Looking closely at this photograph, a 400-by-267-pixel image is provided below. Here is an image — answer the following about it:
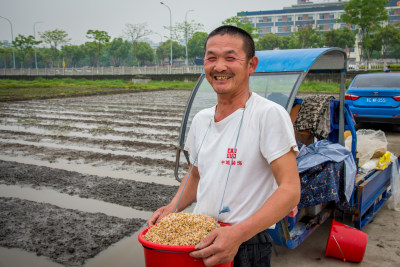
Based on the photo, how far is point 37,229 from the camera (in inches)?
167

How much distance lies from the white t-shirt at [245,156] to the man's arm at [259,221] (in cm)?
6

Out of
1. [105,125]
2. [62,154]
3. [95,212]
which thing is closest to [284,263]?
[95,212]

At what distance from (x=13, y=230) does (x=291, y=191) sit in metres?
3.77

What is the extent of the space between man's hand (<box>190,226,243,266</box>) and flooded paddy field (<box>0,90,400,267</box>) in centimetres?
236

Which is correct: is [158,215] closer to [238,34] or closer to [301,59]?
[238,34]

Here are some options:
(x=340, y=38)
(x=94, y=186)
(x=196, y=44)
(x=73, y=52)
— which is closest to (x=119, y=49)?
(x=73, y=52)

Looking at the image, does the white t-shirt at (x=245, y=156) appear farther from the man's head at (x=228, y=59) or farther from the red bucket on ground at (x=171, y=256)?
the red bucket on ground at (x=171, y=256)

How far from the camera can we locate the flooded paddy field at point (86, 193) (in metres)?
3.77

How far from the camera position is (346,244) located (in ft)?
11.5

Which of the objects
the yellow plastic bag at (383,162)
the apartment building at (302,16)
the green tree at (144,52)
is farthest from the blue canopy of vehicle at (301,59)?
the apartment building at (302,16)

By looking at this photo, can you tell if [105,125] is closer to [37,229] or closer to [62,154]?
[62,154]

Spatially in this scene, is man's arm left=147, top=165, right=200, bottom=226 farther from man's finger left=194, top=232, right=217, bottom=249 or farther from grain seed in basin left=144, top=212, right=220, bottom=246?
man's finger left=194, top=232, right=217, bottom=249

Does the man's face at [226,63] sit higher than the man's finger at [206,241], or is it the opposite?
the man's face at [226,63]

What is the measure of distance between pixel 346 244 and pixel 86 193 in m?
3.58
